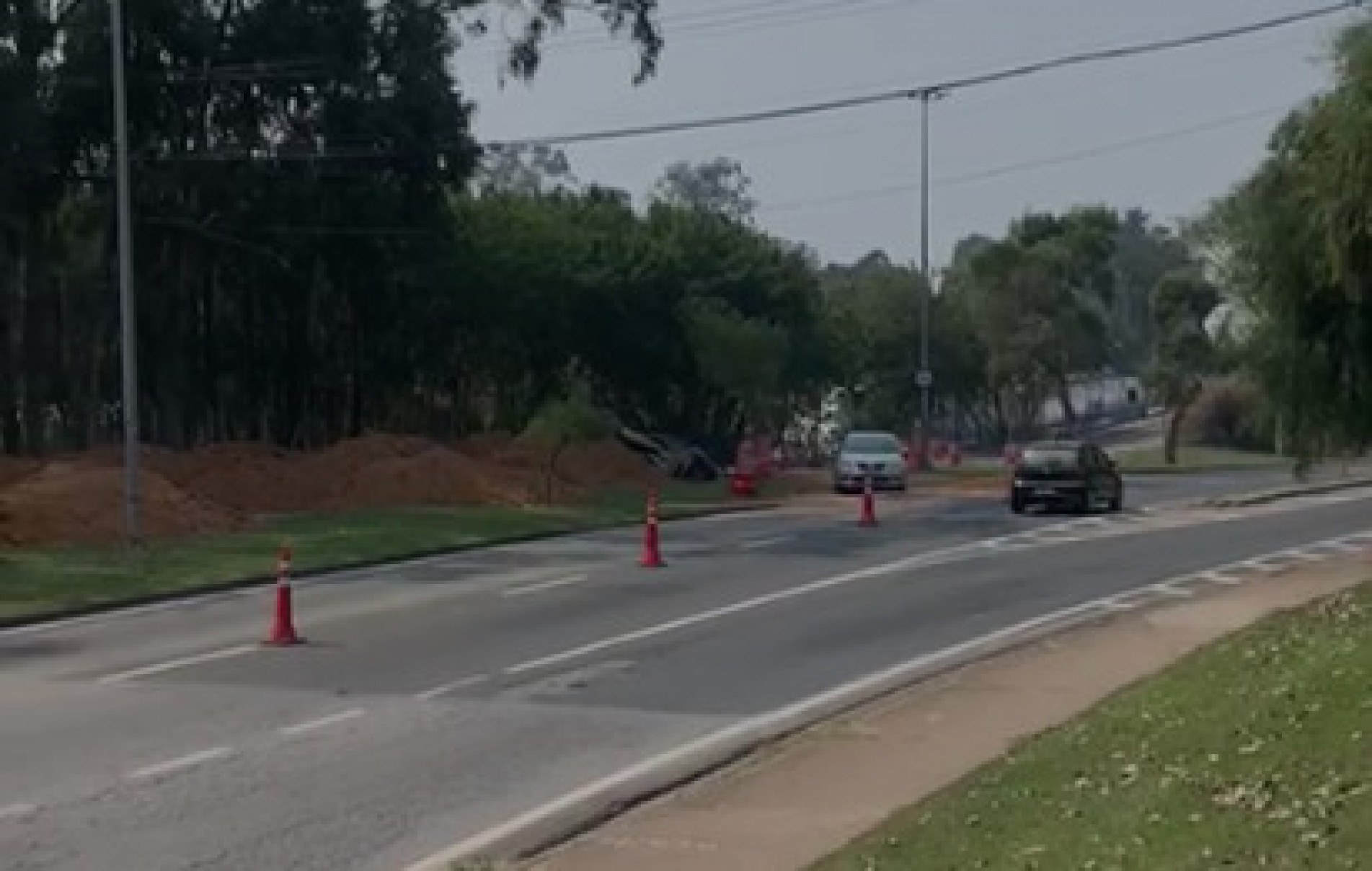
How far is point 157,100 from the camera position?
177 ft

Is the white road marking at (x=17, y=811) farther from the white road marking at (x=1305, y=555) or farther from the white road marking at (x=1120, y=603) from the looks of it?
the white road marking at (x=1305, y=555)

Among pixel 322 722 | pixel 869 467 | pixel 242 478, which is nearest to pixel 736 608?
pixel 322 722

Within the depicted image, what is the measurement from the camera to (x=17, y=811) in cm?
1326

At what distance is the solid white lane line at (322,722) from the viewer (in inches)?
645

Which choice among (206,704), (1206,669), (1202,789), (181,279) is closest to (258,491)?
(181,279)

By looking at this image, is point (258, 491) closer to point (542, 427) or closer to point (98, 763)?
point (542, 427)

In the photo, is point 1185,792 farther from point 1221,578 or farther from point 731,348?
point 731,348

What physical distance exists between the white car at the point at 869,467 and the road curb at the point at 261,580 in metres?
11.0

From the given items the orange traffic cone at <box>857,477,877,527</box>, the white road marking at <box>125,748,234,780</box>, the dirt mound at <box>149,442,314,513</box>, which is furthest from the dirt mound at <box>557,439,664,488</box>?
the white road marking at <box>125,748,234,780</box>

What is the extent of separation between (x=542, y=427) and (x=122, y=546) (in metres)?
26.6

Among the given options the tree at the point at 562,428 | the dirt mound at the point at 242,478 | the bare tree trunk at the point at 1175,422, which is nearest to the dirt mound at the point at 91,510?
the dirt mound at the point at 242,478

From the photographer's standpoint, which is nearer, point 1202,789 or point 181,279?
point 1202,789

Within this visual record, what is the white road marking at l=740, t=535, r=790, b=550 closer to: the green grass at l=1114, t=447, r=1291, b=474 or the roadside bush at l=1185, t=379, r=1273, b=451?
the green grass at l=1114, t=447, r=1291, b=474

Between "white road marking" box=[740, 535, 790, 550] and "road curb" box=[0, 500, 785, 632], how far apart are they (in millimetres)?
3680
